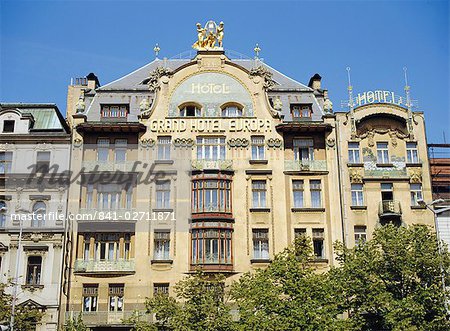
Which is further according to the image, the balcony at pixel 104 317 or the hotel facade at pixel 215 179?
the hotel facade at pixel 215 179

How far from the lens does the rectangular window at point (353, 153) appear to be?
4797 cm

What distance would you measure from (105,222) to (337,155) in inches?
698

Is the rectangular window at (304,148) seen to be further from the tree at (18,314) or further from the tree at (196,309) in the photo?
the tree at (18,314)

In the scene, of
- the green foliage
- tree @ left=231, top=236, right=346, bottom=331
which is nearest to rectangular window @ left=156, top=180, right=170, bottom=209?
the green foliage

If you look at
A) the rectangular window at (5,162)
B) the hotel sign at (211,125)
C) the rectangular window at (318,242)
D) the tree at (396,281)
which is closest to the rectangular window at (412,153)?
the rectangular window at (318,242)

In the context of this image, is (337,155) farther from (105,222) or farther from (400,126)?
(105,222)

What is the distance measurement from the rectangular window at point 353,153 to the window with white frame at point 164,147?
13.5 m

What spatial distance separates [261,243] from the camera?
151 ft

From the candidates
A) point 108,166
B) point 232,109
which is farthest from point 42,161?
point 232,109

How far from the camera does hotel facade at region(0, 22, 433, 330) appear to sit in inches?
1769

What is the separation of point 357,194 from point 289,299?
12825 millimetres

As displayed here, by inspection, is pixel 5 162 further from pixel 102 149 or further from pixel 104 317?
pixel 104 317

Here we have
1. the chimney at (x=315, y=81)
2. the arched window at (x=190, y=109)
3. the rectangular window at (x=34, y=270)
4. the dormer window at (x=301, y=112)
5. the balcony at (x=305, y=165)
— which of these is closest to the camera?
the rectangular window at (x=34, y=270)

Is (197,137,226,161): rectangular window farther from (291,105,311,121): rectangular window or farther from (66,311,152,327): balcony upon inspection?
(66,311,152,327): balcony
